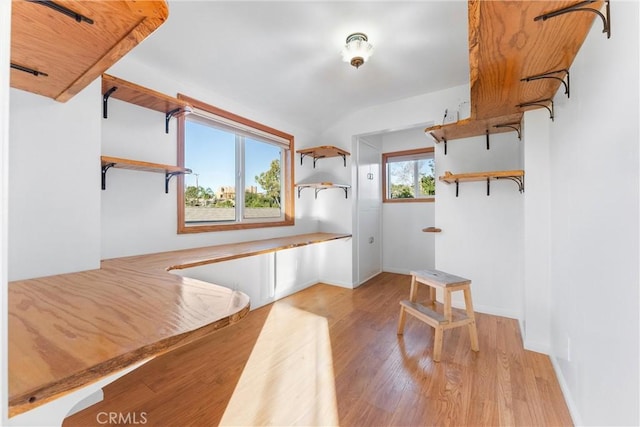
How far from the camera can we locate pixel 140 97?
6.09 feet

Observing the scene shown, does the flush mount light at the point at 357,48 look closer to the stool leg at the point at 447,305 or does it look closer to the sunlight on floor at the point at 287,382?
the stool leg at the point at 447,305

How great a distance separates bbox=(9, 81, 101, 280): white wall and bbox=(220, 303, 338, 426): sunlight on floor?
3.65ft

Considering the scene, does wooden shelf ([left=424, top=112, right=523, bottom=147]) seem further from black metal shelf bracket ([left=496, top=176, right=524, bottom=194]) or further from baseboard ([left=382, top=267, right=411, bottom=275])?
baseboard ([left=382, top=267, right=411, bottom=275])

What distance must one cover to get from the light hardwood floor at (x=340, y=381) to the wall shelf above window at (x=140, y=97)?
177cm

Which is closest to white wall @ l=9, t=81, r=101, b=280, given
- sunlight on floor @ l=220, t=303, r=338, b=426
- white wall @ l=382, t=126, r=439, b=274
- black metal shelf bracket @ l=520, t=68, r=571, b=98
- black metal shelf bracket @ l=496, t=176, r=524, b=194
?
sunlight on floor @ l=220, t=303, r=338, b=426

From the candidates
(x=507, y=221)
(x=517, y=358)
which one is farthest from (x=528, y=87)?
(x=517, y=358)

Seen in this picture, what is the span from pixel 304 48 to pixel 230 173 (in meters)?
1.39

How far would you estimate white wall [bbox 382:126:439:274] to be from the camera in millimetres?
4148

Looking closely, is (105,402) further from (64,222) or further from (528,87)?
(528,87)

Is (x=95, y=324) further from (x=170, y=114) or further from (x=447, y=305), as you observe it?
(x=447, y=305)

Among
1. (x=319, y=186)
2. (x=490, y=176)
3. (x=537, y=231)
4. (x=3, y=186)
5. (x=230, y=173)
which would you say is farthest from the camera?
(x=319, y=186)

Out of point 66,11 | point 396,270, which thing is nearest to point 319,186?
point 396,270

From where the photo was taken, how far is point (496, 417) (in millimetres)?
1359

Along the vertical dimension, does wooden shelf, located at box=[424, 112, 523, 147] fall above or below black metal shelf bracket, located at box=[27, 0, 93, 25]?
above
